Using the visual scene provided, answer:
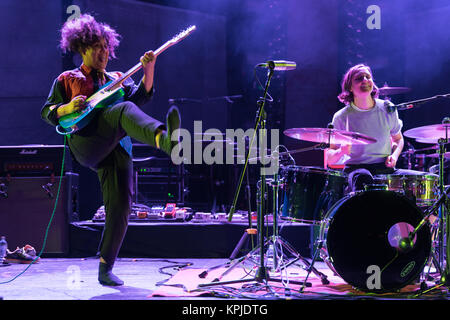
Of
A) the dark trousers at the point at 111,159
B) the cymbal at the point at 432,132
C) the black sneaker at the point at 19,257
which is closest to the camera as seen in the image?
the dark trousers at the point at 111,159

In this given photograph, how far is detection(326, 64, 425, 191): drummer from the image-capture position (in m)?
3.87

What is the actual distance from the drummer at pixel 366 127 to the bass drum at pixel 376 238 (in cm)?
66

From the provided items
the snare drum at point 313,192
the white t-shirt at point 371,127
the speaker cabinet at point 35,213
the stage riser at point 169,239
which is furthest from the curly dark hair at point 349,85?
the speaker cabinet at point 35,213

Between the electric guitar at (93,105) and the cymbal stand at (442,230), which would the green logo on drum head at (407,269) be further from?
the electric guitar at (93,105)

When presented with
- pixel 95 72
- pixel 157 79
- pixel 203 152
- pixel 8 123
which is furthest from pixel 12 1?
pixel 95 72

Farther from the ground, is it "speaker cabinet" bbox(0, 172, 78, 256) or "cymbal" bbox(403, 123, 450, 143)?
"cymbal" bbox(403, 123, 450, 143)

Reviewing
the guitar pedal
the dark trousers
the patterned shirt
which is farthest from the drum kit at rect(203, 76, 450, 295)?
the guitar pedal

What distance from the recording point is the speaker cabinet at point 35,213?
488 cm

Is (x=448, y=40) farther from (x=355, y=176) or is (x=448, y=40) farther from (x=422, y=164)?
(x=355, y=176)

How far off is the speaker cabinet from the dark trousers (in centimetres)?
188

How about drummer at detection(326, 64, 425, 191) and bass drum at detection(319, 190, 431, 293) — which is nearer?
bass drum at detection(319, 190, 431, 293)

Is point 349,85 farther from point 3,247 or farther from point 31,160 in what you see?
point 3,247

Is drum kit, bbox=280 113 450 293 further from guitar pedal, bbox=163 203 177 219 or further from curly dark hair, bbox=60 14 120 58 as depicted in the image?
guitar pedal, bbox=163 203 177 219
